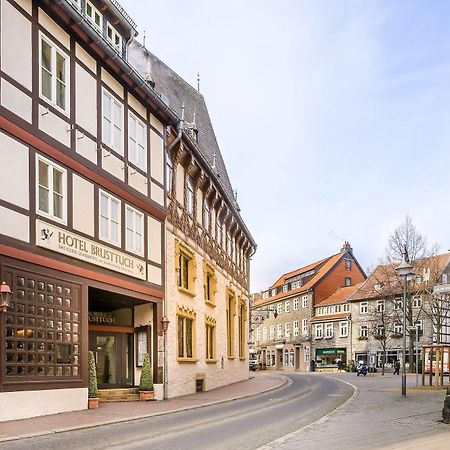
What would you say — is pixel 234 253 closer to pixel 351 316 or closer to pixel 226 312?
pixel 226 312

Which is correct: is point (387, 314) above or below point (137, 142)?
below

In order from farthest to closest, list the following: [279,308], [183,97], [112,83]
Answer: [279,308]
[183,97]
[112,83]

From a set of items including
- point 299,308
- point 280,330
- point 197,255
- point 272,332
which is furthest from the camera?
point 272,332

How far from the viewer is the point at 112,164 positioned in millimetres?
23016

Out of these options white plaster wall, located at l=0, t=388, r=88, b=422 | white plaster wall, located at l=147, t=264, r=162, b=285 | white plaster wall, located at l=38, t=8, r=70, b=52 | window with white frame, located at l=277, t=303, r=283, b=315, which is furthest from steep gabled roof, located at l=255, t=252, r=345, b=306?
white plaster wall, located at l=38, t=8, r=70, b=52

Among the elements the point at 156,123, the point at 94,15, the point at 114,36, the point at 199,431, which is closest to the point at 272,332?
the point at 156,123

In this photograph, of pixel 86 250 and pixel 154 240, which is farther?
pixel 154 240

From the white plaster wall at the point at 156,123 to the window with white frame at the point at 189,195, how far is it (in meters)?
3.69

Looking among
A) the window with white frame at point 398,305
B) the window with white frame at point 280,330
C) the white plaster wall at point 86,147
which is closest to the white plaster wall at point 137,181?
the white plaster wall at point 86,147

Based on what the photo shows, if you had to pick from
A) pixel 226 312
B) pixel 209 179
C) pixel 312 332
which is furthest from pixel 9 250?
pixel 312 332

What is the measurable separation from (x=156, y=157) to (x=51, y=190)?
25.5 ft

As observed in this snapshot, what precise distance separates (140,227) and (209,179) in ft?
29.2

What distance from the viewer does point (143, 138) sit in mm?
25734

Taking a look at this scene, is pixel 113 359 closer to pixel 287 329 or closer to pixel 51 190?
pixel 51 190
